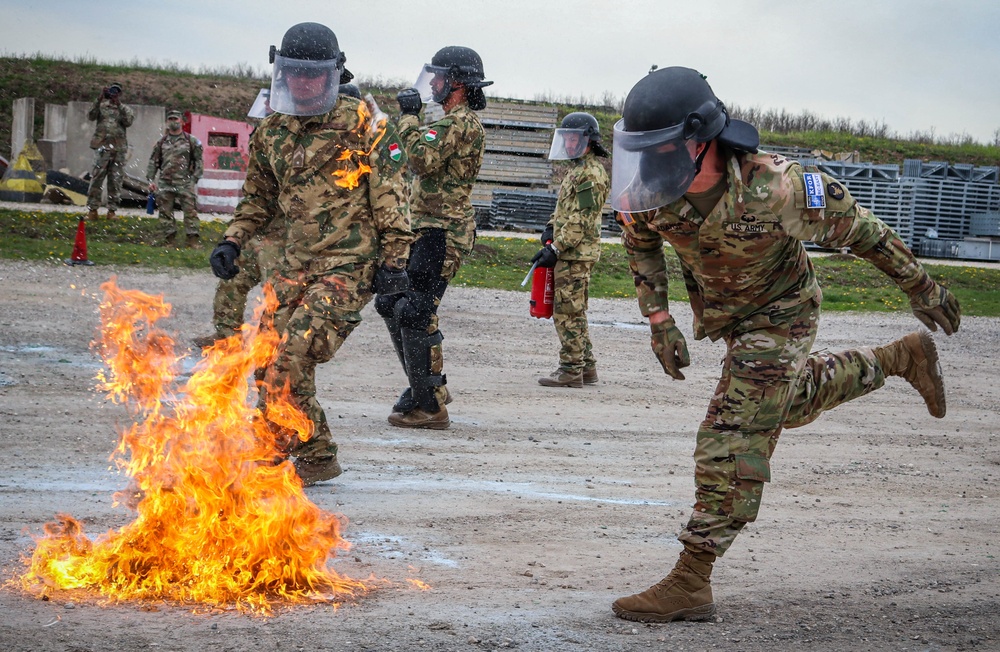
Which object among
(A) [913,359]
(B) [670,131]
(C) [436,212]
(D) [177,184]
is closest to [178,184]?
(D) [177,184]

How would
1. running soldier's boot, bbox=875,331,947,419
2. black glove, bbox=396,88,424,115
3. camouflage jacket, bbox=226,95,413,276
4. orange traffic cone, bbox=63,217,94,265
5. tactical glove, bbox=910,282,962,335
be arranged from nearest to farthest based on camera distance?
1. tactical glove, bbox=910,282,962,335
2. running soldier's boot, bbox=875,331,947,419
3. camouflage jacket, bbox=226,95,413,276
4. black glove, bbox=396,88,424,115
5. orange traffic cone, bbox=63,217,94,265

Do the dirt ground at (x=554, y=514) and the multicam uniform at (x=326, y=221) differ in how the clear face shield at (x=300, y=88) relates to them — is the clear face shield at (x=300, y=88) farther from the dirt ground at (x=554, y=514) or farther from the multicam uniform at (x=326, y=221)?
the dirt ground at (x=554, y=514)

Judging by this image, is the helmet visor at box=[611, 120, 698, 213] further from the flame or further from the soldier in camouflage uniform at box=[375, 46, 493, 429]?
the soldier in camouflage uniform at box=[375, 46, 493, 429]

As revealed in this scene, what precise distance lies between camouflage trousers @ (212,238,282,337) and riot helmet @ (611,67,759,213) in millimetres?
5031

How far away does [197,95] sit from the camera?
122 ft

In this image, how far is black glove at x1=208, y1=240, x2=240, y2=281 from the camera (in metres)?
5.65

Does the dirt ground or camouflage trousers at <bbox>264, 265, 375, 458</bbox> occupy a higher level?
camouflage trousers at <bbox>264, 265, 375, 458</bbox>

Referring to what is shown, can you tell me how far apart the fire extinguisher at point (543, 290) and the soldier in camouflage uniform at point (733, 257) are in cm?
553

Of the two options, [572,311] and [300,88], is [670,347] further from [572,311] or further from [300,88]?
→ [572,311]

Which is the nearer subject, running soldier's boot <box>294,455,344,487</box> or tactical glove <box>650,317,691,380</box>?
tactical glove <box>650,317,691,380</box>

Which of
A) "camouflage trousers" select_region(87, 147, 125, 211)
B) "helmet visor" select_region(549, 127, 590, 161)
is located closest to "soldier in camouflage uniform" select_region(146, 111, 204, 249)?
"camouflage trousers" select_region(87, 147, 125, 211)

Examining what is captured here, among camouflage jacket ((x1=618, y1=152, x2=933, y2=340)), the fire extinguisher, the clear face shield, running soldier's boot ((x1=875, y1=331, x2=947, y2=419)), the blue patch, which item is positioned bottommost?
the fire extinguisher

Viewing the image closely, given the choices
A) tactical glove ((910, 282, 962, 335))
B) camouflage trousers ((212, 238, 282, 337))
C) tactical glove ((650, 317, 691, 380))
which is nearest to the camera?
tactical glove ((910, 282, 962, 335))

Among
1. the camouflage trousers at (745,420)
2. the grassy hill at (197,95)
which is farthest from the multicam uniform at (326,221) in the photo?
the grassy hill at (197,95)
